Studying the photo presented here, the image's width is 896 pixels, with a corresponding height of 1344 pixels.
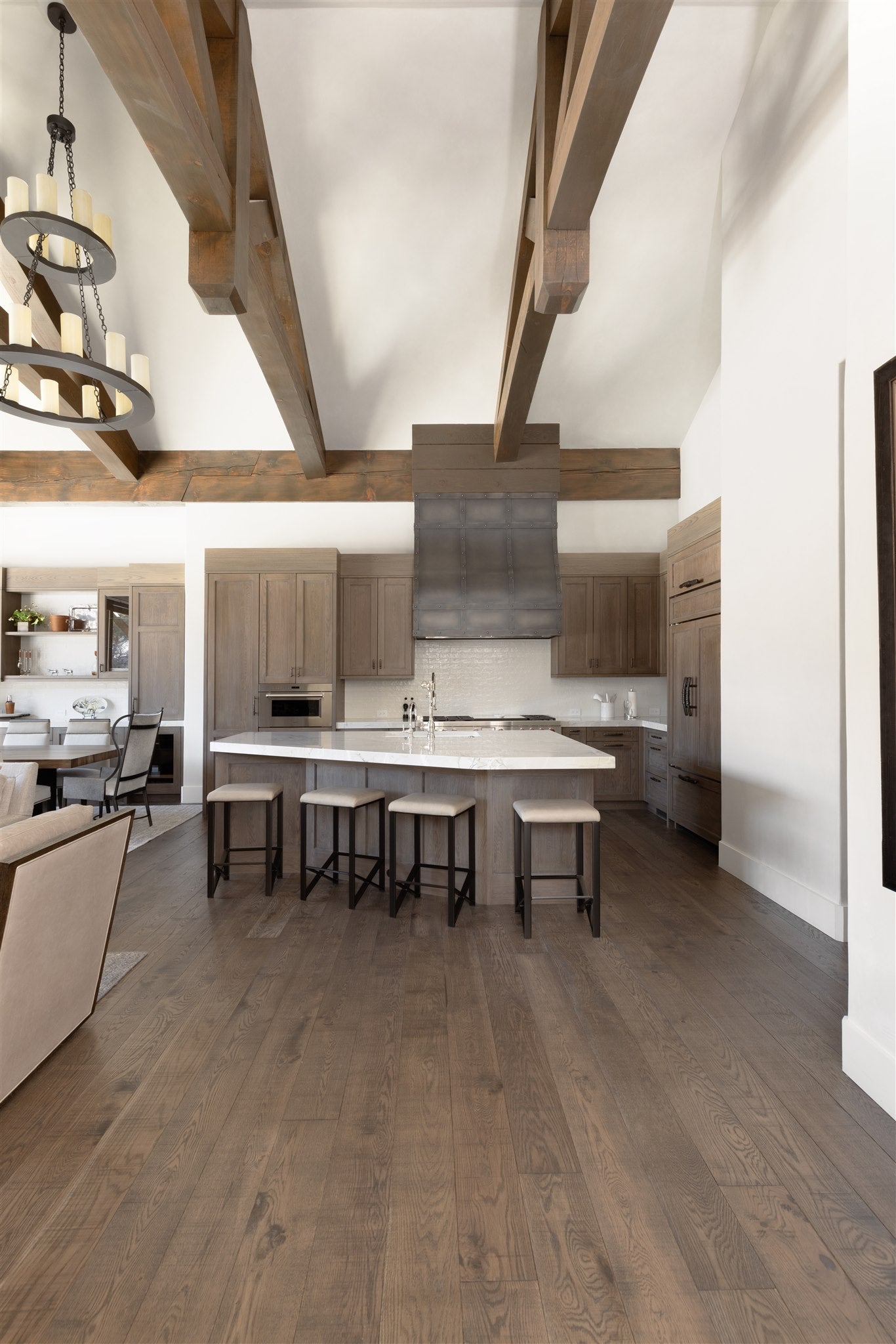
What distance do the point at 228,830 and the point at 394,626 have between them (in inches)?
119

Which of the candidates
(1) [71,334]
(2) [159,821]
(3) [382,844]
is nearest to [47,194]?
(1) [71,334]

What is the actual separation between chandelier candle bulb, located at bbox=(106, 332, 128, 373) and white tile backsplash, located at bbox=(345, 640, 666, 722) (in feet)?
12.3

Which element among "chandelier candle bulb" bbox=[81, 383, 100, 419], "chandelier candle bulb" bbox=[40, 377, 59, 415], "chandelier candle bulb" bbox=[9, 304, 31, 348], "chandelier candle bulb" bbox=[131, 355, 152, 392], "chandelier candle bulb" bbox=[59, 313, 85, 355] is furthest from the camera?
"chandelier candle bulb" bbox=[81, 383, 100, 419]

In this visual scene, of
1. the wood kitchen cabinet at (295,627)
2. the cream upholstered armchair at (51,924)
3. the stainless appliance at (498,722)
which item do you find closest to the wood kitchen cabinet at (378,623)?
the wood kitchen cabinet at (295,627)

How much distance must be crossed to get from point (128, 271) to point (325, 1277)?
20.7ft

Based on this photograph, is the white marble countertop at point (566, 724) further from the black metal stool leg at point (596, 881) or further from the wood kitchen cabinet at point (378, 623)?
the black metal stool leg at point (596, 881)

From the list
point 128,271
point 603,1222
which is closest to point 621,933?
point 603,1222

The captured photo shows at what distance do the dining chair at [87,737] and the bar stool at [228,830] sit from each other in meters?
2.00

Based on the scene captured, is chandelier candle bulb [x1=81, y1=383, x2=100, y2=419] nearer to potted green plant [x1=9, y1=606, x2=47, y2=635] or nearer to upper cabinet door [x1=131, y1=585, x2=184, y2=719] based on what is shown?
upper cabinet door [x1=131, y1=585, x2=184, y2=719]

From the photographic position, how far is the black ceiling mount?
12.9ft

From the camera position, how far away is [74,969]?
2385 mm

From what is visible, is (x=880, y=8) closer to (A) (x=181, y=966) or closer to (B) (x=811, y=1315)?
(B) (x=811, y=1315)

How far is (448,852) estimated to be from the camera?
3602mm

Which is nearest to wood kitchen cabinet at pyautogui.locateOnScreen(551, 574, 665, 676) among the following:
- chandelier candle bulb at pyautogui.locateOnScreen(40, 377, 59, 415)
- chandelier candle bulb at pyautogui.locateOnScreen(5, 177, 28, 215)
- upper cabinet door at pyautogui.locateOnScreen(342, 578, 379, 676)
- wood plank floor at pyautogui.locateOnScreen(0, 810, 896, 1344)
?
upper cabinet door at pyautogui.locateOnScreen(342, 578, 379, 676)
